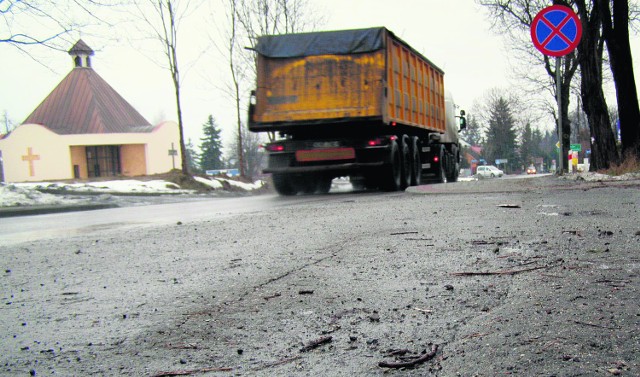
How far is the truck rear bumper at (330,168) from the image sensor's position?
14.0 metres

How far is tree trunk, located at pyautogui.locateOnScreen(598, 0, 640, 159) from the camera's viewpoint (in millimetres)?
13852

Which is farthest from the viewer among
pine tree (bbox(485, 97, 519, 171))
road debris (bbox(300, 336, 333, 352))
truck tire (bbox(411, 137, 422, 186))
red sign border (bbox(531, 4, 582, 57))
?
pine tree (bbox(485, 97, 519, 171))

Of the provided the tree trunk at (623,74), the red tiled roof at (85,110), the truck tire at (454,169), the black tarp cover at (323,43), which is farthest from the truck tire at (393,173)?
the red tiled roof at (85,110)

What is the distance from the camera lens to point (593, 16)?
54.1 feet

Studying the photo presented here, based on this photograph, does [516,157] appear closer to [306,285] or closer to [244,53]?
[244,53]

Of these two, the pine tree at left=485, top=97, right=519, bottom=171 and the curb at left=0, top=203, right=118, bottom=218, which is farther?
the pine tree at left=485, top=97, right=519, bottom=171

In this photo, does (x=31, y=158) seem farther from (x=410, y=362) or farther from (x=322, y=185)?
(x=410, y=362)

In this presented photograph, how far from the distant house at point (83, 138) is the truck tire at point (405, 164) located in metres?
40.4

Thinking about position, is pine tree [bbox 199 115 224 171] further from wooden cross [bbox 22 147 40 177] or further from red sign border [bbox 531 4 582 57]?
red sign border [bbox 531 4 582 57]

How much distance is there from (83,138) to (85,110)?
3472 mm

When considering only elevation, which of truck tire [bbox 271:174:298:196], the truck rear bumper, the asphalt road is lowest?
the asphalt road

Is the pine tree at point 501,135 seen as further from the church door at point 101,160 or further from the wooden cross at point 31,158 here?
the wooden cross at point 31,158

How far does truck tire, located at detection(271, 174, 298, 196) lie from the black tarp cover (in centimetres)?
297

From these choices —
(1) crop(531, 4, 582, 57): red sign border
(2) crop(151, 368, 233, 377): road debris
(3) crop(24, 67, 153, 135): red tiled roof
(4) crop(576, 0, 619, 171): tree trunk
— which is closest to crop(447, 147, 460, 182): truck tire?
(4) crop(576, 0, 619, 171): tree trunk
